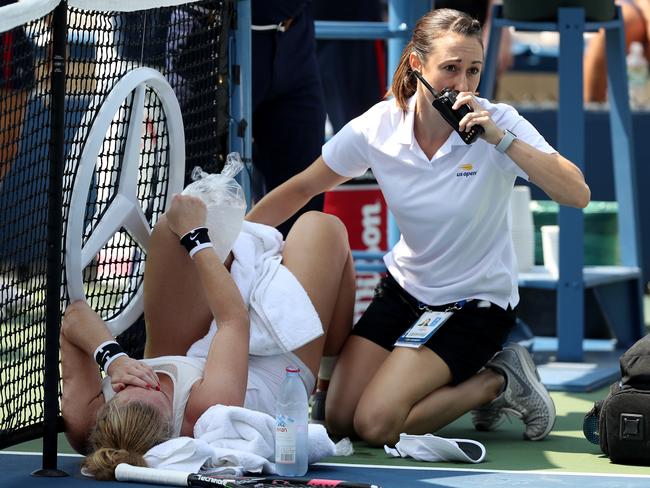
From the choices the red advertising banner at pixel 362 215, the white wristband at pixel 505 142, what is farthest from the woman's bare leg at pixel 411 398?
the red advertising banner at pixel 362 215

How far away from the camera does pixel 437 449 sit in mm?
4211

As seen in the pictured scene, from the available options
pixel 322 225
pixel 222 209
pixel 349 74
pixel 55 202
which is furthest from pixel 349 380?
A: pixel 349 74

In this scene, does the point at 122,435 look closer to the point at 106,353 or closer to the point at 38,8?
the point at 106,353

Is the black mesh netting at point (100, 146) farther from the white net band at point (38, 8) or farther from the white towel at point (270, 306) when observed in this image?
the white towel at point (270, 306)

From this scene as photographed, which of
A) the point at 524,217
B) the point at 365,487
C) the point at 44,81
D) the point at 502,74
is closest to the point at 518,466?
the point at 365,487

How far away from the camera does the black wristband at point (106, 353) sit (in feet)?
13.0

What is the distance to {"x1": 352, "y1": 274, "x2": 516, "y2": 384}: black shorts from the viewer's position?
4.61 m

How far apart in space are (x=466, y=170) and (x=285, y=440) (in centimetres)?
115

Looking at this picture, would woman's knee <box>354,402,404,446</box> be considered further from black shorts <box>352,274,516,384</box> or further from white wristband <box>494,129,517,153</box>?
white wristband <box>494,129,517,153</box>

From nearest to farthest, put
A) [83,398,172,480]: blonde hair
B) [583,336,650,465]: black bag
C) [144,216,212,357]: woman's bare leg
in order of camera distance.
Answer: [83,398,172,480]: blonde hair < [583,336,650,465]: black bag < [144,216,212,357]: woman's bare leg

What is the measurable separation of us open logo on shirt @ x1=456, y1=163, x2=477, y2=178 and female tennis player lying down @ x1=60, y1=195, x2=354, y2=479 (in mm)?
422

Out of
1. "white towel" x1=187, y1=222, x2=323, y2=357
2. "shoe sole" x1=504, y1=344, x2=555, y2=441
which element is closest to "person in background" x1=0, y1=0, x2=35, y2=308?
"white towel" x1=187, y1=222, x2=323, y2=357

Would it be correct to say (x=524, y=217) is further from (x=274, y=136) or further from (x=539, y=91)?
(x=539, y=91)

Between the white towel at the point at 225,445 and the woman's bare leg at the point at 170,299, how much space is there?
0.45 m
